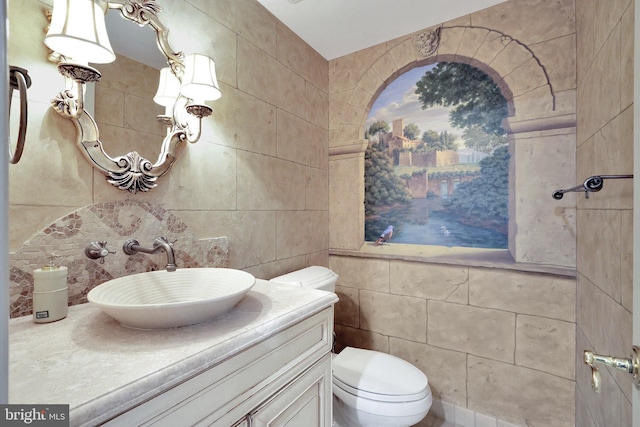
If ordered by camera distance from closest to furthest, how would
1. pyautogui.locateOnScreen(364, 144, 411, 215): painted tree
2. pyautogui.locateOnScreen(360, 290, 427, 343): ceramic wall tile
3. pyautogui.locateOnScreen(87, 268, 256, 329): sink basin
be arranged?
pyautogui.locateOnScreen(87, 268, 256, 329): sink basin, pyautogui.locateOnScreen(360, 290, 427, 343): ceramic wall tile, pyautogui.locateOnScreen(364, 144, 411, 215): painted tree

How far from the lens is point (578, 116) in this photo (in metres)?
1.39

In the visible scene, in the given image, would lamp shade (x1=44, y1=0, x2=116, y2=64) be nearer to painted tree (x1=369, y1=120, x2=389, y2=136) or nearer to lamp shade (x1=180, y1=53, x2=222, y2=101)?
lamp shade (x1=180, y1=53, x2=222, y2=101)

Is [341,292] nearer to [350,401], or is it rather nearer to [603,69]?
[350,401]

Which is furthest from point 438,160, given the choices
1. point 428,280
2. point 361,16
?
point 361,16

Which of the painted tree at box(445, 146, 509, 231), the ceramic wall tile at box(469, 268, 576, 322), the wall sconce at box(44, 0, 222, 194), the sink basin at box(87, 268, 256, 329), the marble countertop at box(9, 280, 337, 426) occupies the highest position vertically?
the wall sconce at box(44, 0, 222, 194)

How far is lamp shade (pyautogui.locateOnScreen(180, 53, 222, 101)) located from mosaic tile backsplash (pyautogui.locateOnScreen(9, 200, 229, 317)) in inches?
20.0

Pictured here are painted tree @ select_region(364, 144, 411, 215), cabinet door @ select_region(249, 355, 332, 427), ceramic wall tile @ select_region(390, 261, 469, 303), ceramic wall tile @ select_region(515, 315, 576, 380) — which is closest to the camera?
cabinet door @ select_region(249, 355, 332, 427)

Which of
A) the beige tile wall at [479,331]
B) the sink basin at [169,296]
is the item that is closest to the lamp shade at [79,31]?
the sink basin at [169,296]

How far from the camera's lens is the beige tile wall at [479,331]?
58.1 inches

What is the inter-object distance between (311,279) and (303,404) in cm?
77

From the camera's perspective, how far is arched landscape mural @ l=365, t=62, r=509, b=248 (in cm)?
165

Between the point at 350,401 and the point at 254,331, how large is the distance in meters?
0.92

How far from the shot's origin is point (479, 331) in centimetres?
166

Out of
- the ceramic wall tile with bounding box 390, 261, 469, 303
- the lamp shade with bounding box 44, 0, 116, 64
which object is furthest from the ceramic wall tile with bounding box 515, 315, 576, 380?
the lamp shade with bounding box 44, 0, 116, 64
